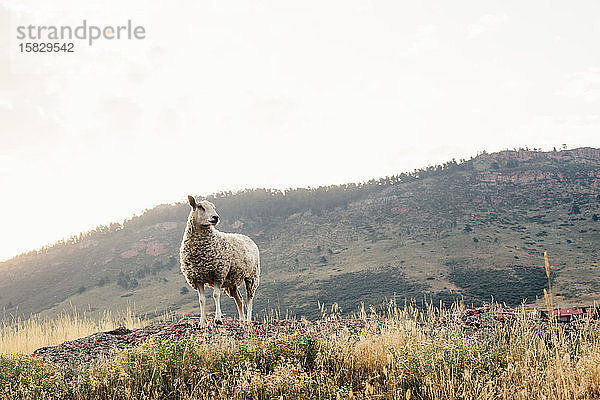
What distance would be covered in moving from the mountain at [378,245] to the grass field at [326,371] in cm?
2130

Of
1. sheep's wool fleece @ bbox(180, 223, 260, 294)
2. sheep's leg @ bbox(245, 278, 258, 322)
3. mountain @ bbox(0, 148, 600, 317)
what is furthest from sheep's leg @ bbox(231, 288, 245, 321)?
mountain @ bbox(0, 148, 600, 317)

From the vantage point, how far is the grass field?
4746mm

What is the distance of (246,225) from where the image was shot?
5681 cm

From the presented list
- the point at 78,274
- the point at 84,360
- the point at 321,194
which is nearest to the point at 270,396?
the point at 84,360

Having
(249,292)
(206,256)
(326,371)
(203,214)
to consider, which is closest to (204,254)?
(206,256)

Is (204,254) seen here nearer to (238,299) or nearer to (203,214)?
(203,214)

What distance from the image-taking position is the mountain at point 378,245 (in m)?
31.7

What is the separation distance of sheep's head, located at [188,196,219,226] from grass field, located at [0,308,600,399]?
318 cm

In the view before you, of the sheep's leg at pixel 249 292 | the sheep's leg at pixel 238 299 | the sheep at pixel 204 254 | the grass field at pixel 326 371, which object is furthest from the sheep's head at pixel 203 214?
Result: the grass field at pixel 326 371

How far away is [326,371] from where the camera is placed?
567 centimetres

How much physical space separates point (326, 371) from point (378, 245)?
39.0 m

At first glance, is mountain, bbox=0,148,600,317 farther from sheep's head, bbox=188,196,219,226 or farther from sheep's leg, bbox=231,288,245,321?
sheep's head, bbox=188,196,219,226

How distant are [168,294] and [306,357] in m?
34.8

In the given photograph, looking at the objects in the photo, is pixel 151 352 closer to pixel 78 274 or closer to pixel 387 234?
pixel 387 234
